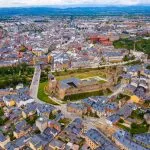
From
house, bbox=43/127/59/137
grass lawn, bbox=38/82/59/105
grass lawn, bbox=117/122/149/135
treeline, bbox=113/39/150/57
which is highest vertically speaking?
house, bbox=43/127/59/137

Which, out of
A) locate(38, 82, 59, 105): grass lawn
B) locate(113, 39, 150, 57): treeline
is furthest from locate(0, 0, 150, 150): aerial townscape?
locate(113, 39, 150, 57): treeline

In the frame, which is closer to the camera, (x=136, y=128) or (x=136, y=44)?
(x=136, y=128)

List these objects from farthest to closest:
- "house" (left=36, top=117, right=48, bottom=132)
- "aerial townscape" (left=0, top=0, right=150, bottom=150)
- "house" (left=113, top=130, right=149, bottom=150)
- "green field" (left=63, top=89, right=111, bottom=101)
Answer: "green field" (left=63, top=89, right=111, bottom=101) < "house" (left=36, top=117, right=48, bottom=132) < "aerial townscape" (left=0, top=0, right=150, bottom=150) < "house" (left=113, top=130, right=149, bottom=150)

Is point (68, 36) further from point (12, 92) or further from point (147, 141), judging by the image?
point (147, 141)

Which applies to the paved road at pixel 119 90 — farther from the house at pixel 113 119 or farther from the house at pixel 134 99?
the house at pixel 113 119

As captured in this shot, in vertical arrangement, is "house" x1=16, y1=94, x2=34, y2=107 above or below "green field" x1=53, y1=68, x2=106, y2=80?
above

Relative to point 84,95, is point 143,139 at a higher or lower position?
higher

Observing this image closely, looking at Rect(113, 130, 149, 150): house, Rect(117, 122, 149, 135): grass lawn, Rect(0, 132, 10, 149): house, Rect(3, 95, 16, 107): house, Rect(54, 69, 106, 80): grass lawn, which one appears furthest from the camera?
Rect(54, 69, 106, 80): grass lawn

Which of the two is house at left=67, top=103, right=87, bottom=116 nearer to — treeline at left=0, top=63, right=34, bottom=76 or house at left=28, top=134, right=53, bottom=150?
house at left=28, top=134, right=53, bottom=150

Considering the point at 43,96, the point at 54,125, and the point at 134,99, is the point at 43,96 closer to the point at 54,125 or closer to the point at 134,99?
the point at 54,125

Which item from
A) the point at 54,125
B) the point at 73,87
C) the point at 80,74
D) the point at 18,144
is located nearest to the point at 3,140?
the point at 18,144

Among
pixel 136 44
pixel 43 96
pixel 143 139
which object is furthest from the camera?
pixel 136 44

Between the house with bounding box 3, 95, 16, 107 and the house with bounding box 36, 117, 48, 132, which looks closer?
the house with bounding box 36, 117, 48, 132
